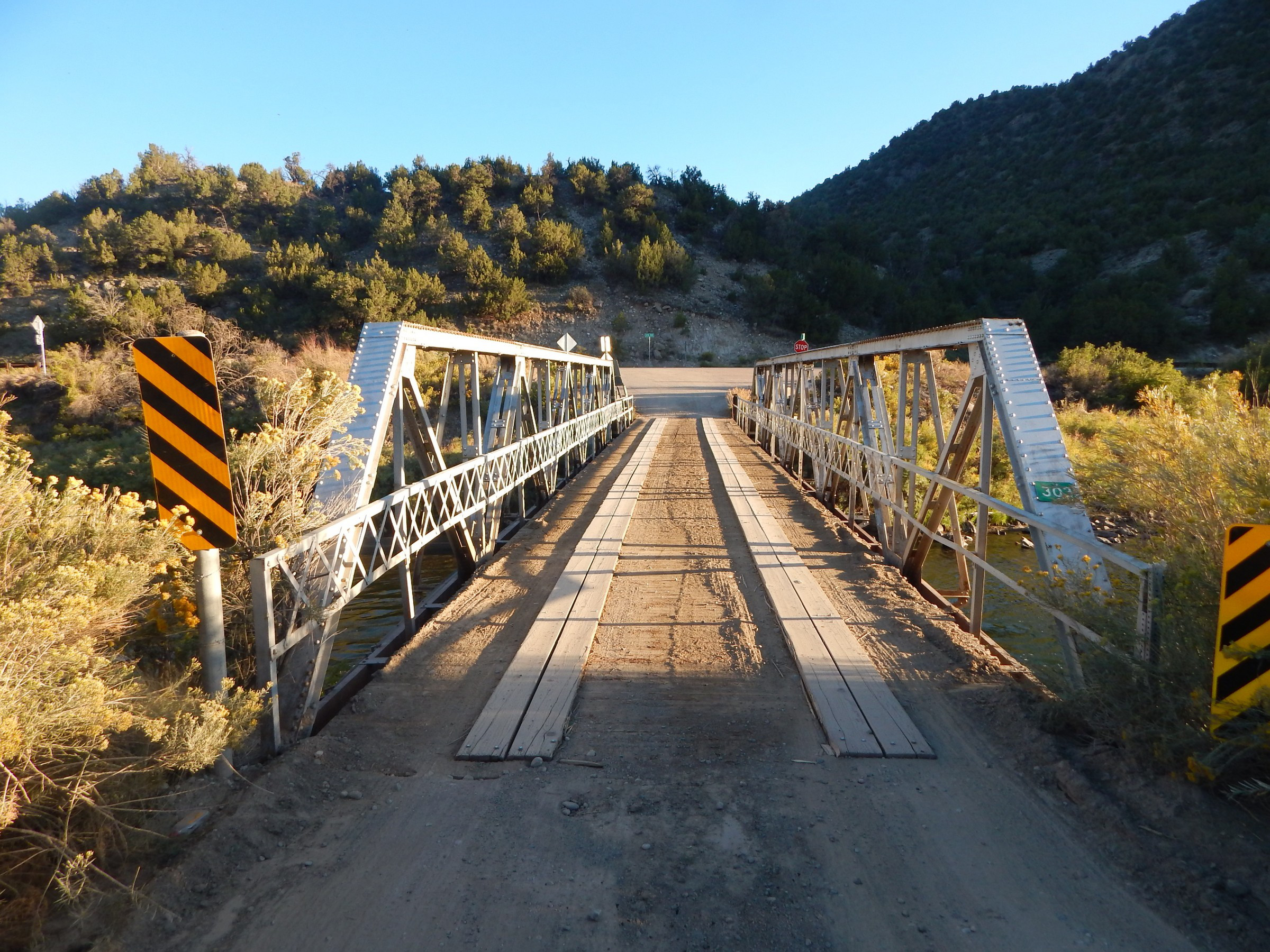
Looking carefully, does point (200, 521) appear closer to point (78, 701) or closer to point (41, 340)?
point (78, 701)

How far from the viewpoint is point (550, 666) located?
4.86m

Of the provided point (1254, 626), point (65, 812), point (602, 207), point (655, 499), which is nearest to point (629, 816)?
point (65, 812)

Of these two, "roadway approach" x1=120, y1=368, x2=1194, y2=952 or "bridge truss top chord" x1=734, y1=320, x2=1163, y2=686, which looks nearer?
"roadway approach" x1=120, y1=368, x2=1194, y2=952

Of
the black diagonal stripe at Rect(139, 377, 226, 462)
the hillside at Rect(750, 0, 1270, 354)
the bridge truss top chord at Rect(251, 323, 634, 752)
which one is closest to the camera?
the black diagonal stripe at Rect(139, 377, 226, 462)

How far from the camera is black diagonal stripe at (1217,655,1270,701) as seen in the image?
2697 mm

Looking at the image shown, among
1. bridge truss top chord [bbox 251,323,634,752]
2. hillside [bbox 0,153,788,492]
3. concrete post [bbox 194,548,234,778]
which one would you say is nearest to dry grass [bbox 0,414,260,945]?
concrete post [bbox 194,548,234,778]

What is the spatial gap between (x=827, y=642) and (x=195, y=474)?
3997mm

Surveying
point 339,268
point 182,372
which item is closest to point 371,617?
point 182,372

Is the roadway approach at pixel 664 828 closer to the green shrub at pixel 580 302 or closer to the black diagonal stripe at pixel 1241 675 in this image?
the black diagonal stripe at pixel 1241 675

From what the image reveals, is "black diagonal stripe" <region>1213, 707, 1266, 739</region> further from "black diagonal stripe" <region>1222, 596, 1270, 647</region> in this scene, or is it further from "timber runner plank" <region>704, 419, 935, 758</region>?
"timber runner plank" <region>704, 419, 935, 758</region>

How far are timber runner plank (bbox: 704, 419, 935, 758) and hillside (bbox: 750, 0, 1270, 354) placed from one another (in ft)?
122

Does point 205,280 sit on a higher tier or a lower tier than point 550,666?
higher

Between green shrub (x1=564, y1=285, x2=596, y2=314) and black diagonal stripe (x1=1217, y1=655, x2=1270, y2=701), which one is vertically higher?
green shrub (x1=564, y1=285, x2=596, y2=314)

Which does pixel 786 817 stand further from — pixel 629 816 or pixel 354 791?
pixel 354 791
